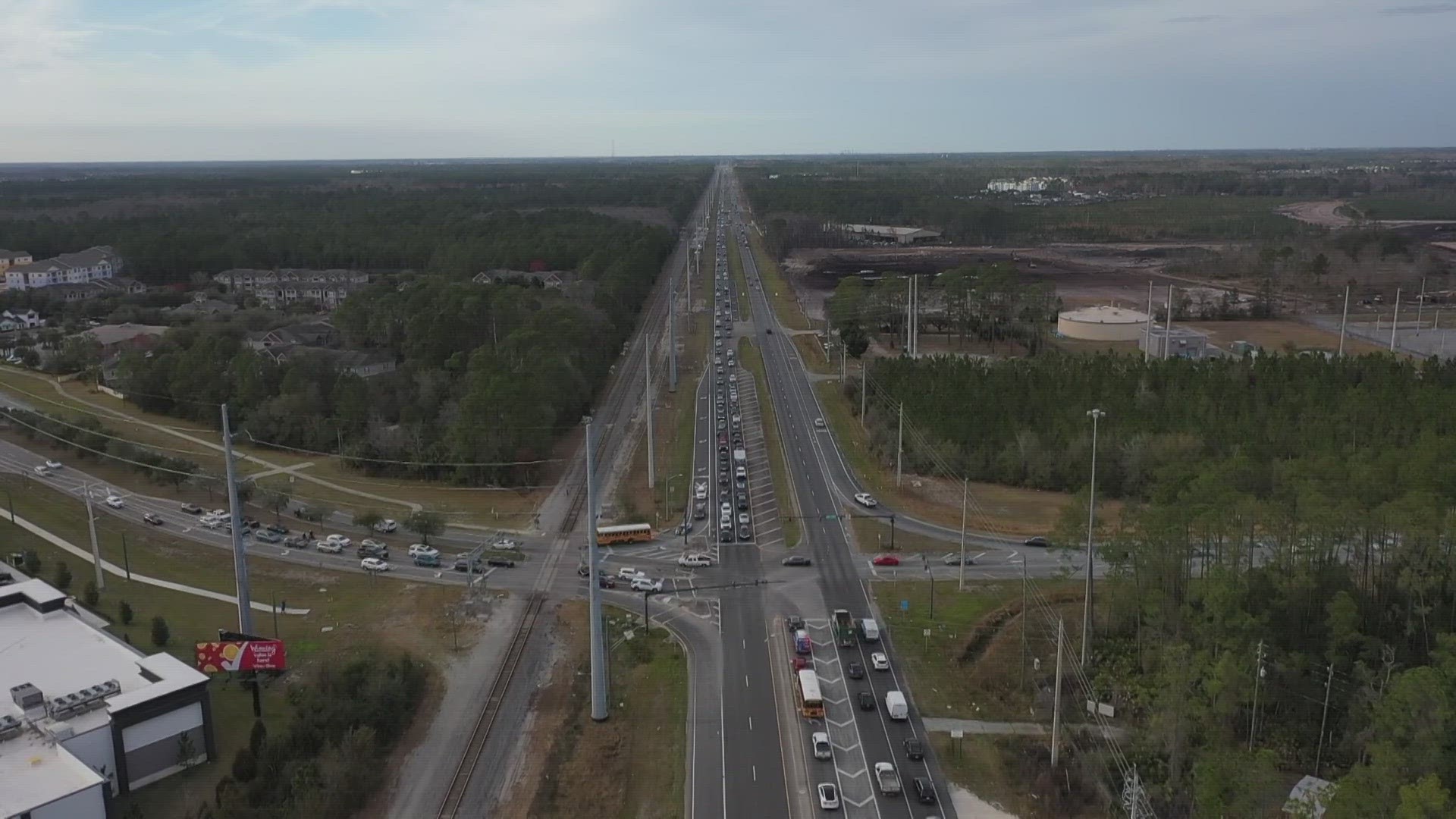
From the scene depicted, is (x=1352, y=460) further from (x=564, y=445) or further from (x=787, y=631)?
(x=564, y=445)

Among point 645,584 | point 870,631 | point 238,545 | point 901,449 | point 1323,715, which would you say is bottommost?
point 645,584

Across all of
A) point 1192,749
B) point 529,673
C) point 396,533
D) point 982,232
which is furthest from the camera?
point 982,232

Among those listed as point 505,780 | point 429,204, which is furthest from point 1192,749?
point 429,204

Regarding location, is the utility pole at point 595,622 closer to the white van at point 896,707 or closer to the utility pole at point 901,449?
the white van at point 896,707

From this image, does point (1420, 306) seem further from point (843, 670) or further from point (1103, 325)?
point (843, 670)

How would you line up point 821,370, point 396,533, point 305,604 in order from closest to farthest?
point 305,604 < point 396,533 < point 821,370

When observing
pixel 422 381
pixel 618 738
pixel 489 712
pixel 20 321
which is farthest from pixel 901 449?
pixel 20 321
